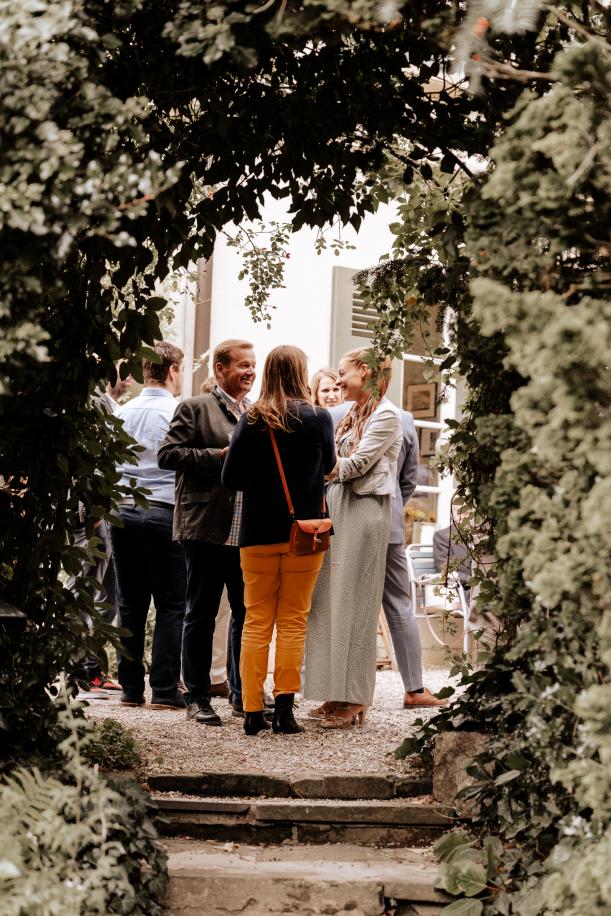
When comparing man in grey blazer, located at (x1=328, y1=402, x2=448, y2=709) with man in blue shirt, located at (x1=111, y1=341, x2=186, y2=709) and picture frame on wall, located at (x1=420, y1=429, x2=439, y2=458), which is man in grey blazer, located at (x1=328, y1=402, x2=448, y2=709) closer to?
man in blue shirt, located at (x1=111, y1=341, x2=186, y2=709)

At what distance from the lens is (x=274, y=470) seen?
5.14 metres

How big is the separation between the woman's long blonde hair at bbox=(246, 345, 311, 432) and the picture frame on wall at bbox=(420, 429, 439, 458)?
15.7ft

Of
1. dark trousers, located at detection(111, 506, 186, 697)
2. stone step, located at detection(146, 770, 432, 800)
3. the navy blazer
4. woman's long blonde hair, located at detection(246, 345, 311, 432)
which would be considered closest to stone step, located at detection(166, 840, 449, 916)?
stone step, located at detection(146, 770, 432, 800)

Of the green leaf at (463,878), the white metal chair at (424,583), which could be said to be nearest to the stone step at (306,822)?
the green leaf at (463,878)

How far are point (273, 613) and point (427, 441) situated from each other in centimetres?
492

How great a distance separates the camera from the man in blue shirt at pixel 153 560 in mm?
5797

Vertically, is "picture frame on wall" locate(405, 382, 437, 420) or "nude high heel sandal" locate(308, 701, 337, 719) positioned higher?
"picture frame on wall" locate(405, 382, 437, 420)

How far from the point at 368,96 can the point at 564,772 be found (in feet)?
7.61

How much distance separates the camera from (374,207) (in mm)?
4609

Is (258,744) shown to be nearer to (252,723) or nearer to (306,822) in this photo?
(252,723)

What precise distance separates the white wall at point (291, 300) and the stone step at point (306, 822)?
5567mm

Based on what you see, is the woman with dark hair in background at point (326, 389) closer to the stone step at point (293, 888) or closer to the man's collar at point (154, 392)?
the man's collar at point (154, 392)

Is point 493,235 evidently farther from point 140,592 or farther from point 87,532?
point 140,592

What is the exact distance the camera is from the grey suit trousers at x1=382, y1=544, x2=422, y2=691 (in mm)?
5855
